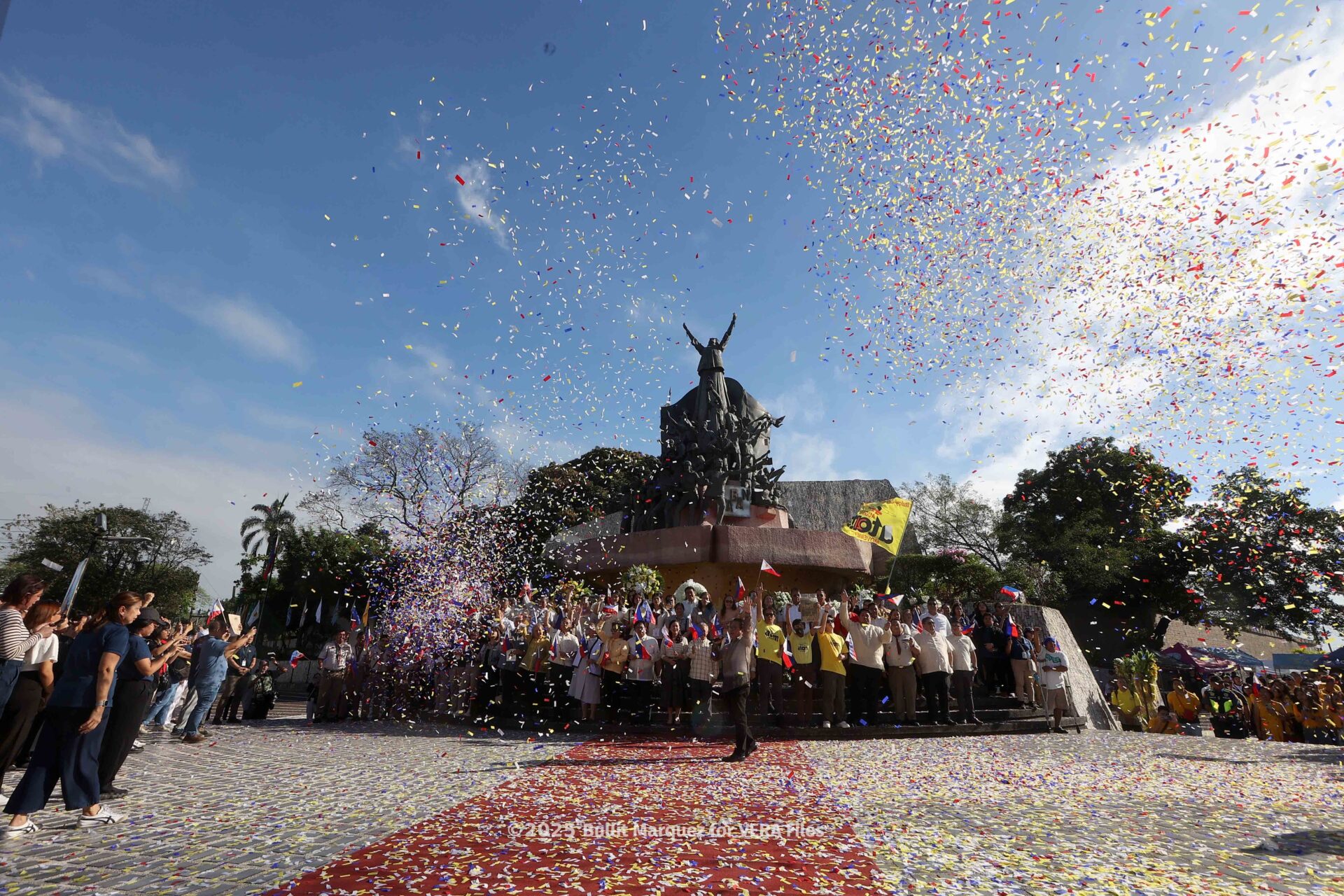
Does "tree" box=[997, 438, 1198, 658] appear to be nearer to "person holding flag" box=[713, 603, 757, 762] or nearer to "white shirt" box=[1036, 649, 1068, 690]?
"white shirt" box=[1036, 649, 1068, 690]

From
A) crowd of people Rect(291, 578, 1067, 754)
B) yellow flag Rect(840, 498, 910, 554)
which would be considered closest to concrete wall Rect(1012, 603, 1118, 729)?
crowd of people Rect(291, 578, 1067, 754)

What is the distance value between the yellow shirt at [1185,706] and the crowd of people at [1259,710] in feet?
0.06

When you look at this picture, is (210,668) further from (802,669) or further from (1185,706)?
(1185,706)

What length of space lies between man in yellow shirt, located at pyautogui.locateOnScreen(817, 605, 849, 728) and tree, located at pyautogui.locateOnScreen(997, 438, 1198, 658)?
30888 mm

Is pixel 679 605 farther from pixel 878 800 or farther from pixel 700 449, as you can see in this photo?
pixel 700 449

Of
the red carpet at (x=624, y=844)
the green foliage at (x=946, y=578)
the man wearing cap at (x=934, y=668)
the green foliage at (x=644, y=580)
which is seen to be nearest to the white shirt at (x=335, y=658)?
the green foliage at (x=644, y=580)

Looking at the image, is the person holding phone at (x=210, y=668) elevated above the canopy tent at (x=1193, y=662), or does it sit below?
below

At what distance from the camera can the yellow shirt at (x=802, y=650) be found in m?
12.0

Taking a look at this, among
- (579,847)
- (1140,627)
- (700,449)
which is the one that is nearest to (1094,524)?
(1140,627)

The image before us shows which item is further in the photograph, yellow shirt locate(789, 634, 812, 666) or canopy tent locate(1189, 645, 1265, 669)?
canopy tent locate(1189, 645, 1265, 669)

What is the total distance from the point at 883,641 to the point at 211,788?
10139 mm

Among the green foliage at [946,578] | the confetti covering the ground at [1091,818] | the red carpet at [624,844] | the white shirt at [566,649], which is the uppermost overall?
the green foliage at [946,578]

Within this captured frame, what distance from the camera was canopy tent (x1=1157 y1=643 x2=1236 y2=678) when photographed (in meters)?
24.4

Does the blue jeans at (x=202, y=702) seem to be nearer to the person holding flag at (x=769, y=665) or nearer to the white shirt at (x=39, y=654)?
the white shirt at (x=39, y=654)
